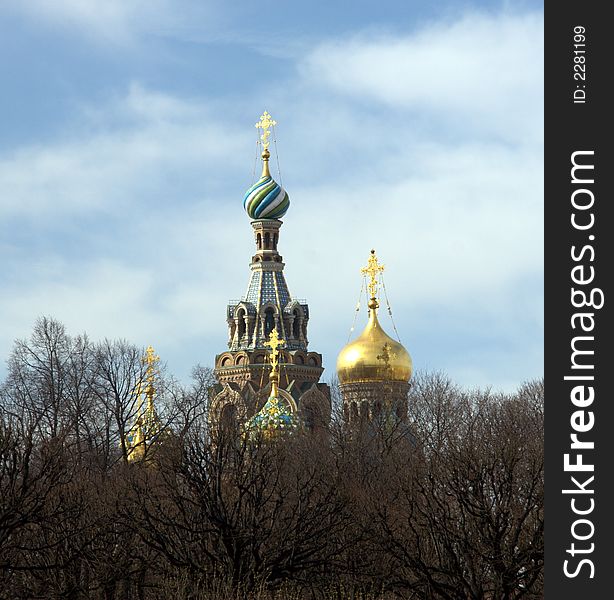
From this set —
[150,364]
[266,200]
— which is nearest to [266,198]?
[266,200]

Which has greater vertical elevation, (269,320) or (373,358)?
(269,320)

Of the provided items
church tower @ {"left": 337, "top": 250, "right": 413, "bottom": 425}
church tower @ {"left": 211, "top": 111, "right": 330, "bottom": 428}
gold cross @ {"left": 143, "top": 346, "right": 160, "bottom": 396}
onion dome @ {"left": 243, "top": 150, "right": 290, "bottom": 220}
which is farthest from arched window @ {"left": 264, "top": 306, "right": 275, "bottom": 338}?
gold cross @ {"left": 143, "top": 346, "right": 160, "bottom": 396}

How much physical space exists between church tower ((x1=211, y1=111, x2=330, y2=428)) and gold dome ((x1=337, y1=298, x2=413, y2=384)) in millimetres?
9270

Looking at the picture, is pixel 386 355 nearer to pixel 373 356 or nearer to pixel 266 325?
pixel 373 356

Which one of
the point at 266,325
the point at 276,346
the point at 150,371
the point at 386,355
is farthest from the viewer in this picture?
the point at 266,325

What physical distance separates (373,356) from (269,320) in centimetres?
1612

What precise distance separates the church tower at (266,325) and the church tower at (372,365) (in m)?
9.10

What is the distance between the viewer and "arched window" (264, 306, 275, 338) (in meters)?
86.8

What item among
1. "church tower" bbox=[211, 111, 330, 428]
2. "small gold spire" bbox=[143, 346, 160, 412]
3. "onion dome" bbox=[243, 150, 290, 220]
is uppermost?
"onion dome" bbox=[243, 150, 290, 220]

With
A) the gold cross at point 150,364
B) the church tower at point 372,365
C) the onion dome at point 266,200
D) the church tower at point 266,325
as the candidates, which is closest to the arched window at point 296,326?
the church tower at point 266,325

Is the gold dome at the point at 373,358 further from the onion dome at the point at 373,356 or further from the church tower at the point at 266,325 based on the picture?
the church tower at the point at 266,325

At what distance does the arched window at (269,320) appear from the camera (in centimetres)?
8675

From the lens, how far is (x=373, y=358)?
7181 cm

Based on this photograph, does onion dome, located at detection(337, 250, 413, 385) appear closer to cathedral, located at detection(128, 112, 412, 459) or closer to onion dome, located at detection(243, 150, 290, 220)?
cathedral, located at detection(128, 112, 412, 459)
